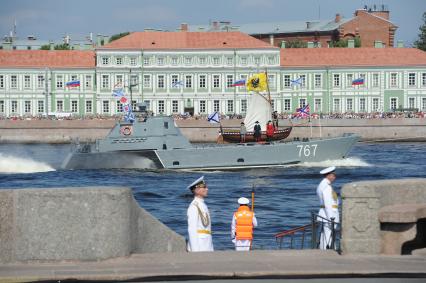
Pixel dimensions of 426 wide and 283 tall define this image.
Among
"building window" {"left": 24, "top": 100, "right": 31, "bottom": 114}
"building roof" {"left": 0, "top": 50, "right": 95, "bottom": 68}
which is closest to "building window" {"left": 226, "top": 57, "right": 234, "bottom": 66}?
"building roof" {"left": 0, "top": 50, "right": 95, "bottom": 68}

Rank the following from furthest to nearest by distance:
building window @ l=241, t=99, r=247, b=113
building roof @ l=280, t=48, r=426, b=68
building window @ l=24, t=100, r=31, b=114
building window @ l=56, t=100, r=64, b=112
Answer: building roof @ l=280, t=48, r=426, b=68
building window @ l=56, t=100, r=64, b=112
building window @ l=24, t=100, r=31, b=114
building window @ l=241, t=99, r=247, b=113

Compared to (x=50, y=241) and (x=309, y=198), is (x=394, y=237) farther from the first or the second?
(x=309, y=198)

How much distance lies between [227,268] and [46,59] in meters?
97.2

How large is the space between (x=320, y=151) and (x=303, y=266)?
142 ft

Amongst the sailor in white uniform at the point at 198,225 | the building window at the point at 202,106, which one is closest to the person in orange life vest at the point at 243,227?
the sailor in white uniform at the point at 198,225

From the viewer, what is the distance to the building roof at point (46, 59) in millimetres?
105500

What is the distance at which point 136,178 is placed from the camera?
156 ft

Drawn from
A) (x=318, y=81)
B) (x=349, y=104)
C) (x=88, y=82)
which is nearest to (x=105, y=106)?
(x=88, y=82)

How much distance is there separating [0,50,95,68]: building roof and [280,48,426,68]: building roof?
18295mm

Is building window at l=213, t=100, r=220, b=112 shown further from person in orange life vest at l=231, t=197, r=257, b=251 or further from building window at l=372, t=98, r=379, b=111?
person in orange life vest at l=231, t=197, r=257, b=251

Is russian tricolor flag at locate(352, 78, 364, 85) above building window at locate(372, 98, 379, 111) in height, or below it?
above

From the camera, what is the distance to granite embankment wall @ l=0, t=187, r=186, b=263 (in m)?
10.6

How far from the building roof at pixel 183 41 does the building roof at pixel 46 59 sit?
2.58m

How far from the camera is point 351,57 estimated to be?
350 feet
